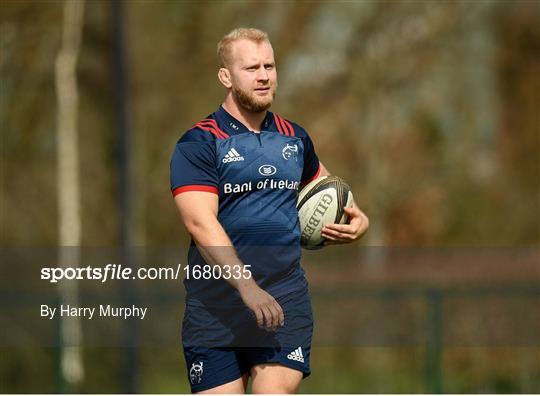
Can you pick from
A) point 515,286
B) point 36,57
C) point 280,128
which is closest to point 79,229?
point 36,57

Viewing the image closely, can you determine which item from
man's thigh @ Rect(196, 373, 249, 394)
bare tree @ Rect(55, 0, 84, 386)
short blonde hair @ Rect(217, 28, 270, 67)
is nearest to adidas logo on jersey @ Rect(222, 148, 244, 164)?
short blonde hair @ Rect(217, 28, 270, 67)

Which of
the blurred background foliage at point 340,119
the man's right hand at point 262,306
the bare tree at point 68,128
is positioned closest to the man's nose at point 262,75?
the man's right hand at point 262,306

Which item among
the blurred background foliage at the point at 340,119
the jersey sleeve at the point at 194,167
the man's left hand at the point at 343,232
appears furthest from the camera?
the blurred background foliage at the point at 340,119

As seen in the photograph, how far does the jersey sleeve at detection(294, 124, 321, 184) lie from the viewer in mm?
5500

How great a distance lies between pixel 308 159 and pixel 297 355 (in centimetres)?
102

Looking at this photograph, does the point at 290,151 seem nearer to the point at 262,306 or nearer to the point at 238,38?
the point at 238,38

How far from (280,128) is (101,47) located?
31.5ft

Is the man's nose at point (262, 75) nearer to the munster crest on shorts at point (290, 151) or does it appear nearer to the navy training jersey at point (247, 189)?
the navy training jersey at point (247, 189)

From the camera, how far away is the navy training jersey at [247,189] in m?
5.12

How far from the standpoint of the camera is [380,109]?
64.8ft

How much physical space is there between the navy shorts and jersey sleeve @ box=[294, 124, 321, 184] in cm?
68

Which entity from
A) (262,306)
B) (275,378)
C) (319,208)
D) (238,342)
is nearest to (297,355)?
(275,378)

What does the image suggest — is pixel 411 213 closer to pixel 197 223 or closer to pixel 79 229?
pixel 79 229

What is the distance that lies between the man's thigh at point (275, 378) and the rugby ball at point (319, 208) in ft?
2.25
